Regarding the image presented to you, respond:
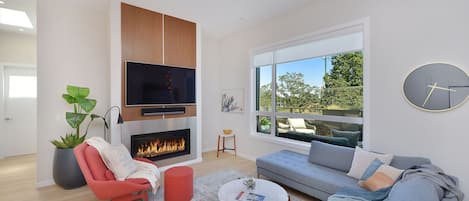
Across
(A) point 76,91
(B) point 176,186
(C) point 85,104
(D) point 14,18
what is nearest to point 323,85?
(B) point 176,186

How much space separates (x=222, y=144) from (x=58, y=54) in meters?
3.99

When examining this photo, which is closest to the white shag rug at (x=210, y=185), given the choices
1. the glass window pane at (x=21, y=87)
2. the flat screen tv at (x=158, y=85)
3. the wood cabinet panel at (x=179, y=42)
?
the flat screen tv at (x=158, y=85)

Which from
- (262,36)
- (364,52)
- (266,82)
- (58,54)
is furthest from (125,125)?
(364,52)

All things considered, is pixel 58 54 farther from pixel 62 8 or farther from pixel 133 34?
pixel 133 34

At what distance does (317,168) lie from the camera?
119 inches

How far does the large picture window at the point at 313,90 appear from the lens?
129 inches

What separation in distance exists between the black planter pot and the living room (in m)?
0.14

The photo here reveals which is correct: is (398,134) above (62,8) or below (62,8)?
below

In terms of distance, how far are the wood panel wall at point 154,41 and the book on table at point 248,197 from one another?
98.3 inches

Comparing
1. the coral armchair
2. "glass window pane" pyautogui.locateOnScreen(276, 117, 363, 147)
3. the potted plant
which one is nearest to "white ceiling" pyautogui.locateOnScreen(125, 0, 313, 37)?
the potted plant

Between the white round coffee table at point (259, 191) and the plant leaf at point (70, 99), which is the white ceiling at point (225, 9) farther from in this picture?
the white round coffee table at point (259, 191)

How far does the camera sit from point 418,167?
230 cm

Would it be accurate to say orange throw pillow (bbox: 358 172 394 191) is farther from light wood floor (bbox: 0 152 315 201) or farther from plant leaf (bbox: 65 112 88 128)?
plant leaf (bbox: 65 112 88 128)

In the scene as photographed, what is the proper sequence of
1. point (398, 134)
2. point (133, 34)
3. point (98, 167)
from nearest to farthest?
point (98, 167)
point (398, 134)
point (133, 34)
